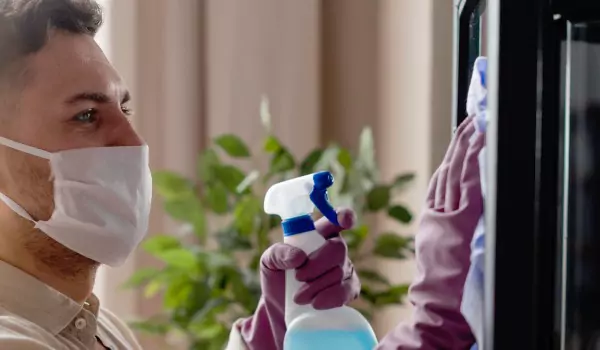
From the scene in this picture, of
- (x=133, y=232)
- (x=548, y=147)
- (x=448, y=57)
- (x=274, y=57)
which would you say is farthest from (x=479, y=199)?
(x=274, y=57)

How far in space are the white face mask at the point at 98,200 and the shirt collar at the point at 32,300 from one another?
5 centimetres

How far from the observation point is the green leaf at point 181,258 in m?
1.61

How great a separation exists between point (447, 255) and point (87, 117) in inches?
19.0

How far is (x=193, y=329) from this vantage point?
1.64m

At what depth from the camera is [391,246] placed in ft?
5.45

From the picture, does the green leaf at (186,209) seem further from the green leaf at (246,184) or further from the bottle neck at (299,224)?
→ the bottle neck at (299,224)

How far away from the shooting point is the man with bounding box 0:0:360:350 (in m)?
0.89

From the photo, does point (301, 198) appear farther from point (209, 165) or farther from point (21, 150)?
point (209, 165)

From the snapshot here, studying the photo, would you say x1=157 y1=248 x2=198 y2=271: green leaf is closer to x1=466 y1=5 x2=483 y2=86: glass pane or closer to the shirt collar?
the shirt collar

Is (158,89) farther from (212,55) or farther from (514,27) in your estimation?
(514,27)

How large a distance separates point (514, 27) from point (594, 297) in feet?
0.65

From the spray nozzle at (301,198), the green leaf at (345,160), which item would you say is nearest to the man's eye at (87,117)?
the spray nozzle at (301,198)

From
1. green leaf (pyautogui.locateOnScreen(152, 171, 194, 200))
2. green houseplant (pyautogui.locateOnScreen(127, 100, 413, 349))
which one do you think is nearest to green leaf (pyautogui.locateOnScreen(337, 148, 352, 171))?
green houseplant (pyautogui.locateOnScreen(127, 100, 413, 349))

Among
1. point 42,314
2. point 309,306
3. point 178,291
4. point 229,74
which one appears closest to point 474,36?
point 309,306
